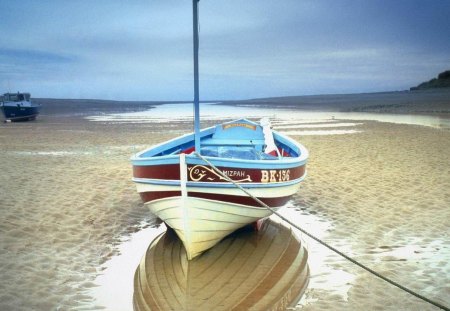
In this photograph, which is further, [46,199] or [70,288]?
[46,199]

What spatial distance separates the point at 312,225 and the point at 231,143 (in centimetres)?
303

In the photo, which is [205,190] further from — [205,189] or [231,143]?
[231,143]

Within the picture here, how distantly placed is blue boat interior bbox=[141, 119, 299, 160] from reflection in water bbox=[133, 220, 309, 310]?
82.7 inches

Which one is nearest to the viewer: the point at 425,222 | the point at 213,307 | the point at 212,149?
the point at 213,307

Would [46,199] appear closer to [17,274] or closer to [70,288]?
[17,274]

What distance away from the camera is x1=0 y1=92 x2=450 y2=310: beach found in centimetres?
524

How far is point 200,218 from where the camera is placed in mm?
5871

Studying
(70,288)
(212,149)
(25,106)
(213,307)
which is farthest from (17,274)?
(25,106)

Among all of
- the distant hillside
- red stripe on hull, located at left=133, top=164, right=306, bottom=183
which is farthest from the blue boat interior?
the distant hillside

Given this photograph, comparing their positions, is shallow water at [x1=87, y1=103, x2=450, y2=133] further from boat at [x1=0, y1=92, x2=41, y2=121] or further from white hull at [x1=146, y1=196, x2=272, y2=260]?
white hull at [x1=146, y1=196, x2=272, y2=260]

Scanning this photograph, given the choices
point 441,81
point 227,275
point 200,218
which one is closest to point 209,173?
point 200,218

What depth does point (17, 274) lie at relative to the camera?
5.72 meters

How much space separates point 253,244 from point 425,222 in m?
3.70

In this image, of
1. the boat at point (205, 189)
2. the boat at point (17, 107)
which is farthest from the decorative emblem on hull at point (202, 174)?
the boat at point (17, 107)
